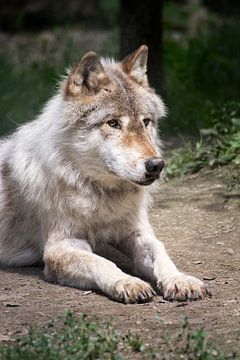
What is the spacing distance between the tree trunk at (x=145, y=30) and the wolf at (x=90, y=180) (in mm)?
4042

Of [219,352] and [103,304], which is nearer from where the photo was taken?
[219,352]

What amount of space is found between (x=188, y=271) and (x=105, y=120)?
3.55 ft

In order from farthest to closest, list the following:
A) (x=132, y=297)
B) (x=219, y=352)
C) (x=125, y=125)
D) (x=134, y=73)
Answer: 1. (x=134, y=73)
2. (x=125, y=125)
3. (x=132, y=297)
4. (x=219, y=352)

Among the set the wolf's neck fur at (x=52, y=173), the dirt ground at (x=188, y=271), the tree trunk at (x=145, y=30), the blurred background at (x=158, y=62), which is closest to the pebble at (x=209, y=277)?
the dirt ground at (x=188, y=271)

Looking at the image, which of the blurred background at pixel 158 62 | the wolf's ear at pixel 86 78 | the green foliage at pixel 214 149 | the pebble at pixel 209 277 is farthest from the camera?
the blurred background at pixel 158 62

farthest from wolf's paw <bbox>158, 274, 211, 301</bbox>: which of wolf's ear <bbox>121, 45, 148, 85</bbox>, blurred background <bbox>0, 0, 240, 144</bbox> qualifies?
blurred background <bbox>0, 0, 240, 144</bbox>

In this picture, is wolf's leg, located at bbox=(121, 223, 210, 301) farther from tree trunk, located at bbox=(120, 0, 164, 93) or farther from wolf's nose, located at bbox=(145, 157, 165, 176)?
tree trunk, located at bbox=(120, 0, 164, 93)

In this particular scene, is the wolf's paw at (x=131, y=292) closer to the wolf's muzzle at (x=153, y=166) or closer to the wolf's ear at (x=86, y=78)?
the wolf's muzzle at (x=153, y=166)

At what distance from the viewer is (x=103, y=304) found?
16.4 feet

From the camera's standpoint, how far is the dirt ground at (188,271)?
457cm

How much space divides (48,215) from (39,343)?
1798 millimetres

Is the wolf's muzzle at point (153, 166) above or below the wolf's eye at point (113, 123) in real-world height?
below

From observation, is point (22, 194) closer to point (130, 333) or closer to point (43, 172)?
point (43, 172)

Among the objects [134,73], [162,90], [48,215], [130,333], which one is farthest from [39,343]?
[162,90]
